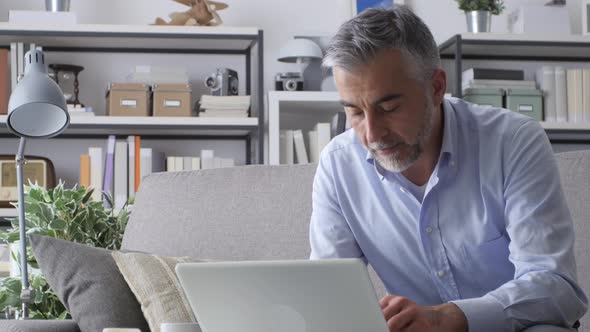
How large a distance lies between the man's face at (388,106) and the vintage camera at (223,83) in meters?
2.39

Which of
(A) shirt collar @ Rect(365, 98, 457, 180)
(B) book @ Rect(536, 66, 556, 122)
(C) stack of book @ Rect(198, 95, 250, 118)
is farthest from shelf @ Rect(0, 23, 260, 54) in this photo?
(A) shirt collar @ Rect(365, 98, 457, 180)

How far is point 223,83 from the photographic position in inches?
158

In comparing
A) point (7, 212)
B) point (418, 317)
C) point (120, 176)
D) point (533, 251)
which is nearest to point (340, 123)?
point (120, 176)

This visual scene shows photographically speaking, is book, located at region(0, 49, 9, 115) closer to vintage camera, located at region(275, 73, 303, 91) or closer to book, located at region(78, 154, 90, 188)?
book, located at region(78, 154, 90, 188)

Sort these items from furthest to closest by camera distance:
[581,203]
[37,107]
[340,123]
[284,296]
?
[340,123], [37,107], [581,203], [284,296]

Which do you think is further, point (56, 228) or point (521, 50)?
point (521, 50)

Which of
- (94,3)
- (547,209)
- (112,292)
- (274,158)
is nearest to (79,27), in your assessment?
(94,3)

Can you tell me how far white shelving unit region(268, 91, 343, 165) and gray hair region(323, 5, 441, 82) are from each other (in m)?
2.17

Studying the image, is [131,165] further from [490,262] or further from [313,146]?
[490,262]

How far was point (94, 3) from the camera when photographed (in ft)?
13.5

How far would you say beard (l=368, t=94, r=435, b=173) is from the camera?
164cm

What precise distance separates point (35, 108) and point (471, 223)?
3.32ft

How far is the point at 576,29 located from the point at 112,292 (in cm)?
310

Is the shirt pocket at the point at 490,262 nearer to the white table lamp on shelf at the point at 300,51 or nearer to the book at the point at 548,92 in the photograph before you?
the white table lamp on shelf at the point at 300,51
